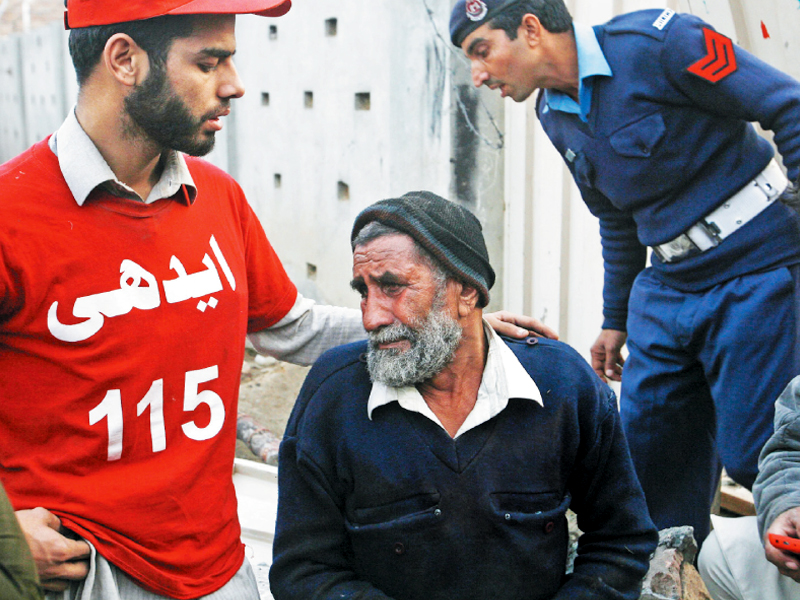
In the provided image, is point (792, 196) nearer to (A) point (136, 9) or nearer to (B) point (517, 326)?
(B) point (517, 326)

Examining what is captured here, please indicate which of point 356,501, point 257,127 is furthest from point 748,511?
point 257,127

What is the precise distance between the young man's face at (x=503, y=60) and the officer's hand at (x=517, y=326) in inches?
42.2

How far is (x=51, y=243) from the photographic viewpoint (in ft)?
5.38

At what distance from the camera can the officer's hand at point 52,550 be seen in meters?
1.59

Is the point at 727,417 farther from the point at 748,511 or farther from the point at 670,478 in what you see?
the point at 748,511

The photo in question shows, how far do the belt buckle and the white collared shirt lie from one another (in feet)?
3.44

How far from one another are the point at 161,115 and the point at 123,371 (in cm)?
55

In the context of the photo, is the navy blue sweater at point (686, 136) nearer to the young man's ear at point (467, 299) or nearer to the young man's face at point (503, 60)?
the young man's face at point (503, 60)

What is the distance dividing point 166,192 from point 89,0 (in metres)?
0.43

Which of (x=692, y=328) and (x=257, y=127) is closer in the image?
(x=692, y=328)

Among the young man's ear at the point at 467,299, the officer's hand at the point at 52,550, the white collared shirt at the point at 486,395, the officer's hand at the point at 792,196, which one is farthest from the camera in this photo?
the officer's hand at the point at 792,196

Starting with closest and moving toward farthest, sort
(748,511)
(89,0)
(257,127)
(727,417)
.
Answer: (89,0) < (727,417) < (748,511) < (257,127)

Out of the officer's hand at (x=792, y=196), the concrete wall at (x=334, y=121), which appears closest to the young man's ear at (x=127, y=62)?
the officer's hand at (x=792, y=196)

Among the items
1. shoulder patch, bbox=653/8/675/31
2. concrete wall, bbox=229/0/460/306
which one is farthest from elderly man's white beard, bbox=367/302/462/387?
concrete wall, bbox=229/0/460/306
